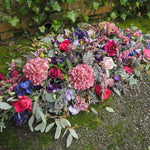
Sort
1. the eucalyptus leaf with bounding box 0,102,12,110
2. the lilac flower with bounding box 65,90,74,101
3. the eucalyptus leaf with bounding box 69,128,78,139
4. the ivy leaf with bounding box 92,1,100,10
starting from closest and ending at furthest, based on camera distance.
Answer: the eucalyptus leaf with bounding box 0,102,12,110
the eucalyptus leaf with bounding box 69,128,78,139
the lilac flower with bounding box 65,90,74,101
the ivy leaf with bounding box 92,1,100,10

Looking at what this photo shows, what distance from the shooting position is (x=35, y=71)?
58.9 inches

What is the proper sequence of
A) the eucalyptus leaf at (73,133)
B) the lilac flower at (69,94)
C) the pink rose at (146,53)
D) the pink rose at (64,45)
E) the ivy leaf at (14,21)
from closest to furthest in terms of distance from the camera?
the eucalyptus leaf at (73,133), the lilac flower at (69,94), the pink rose at (64,45), the pink rose at (146,53), the ivy leaf at (14,21)

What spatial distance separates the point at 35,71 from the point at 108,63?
75 cm

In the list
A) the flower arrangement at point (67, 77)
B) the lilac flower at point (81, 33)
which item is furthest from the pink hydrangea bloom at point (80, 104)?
the lilac flower at point (81, 33)

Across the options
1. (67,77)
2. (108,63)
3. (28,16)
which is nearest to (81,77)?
(67,77)

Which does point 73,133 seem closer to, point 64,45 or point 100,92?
point 100,92

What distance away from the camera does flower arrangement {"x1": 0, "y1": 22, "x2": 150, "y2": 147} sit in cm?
150

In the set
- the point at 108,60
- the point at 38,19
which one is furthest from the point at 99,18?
the point at 108,60

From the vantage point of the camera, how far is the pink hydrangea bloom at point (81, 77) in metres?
1.61

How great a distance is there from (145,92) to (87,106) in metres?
0.74

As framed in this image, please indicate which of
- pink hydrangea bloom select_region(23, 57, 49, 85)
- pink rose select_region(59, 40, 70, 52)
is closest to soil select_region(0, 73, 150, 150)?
pink hydrangea bloom select_region(23, 57, 49, 85)

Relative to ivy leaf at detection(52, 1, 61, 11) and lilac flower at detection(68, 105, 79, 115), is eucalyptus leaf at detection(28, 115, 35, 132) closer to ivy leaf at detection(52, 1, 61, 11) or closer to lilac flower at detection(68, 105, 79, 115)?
lilac flower at detection(68, 105, 79, 115)

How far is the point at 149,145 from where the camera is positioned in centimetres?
153

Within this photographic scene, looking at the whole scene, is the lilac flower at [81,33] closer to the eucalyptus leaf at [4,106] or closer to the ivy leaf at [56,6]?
the ivy leaf at [56,6]
